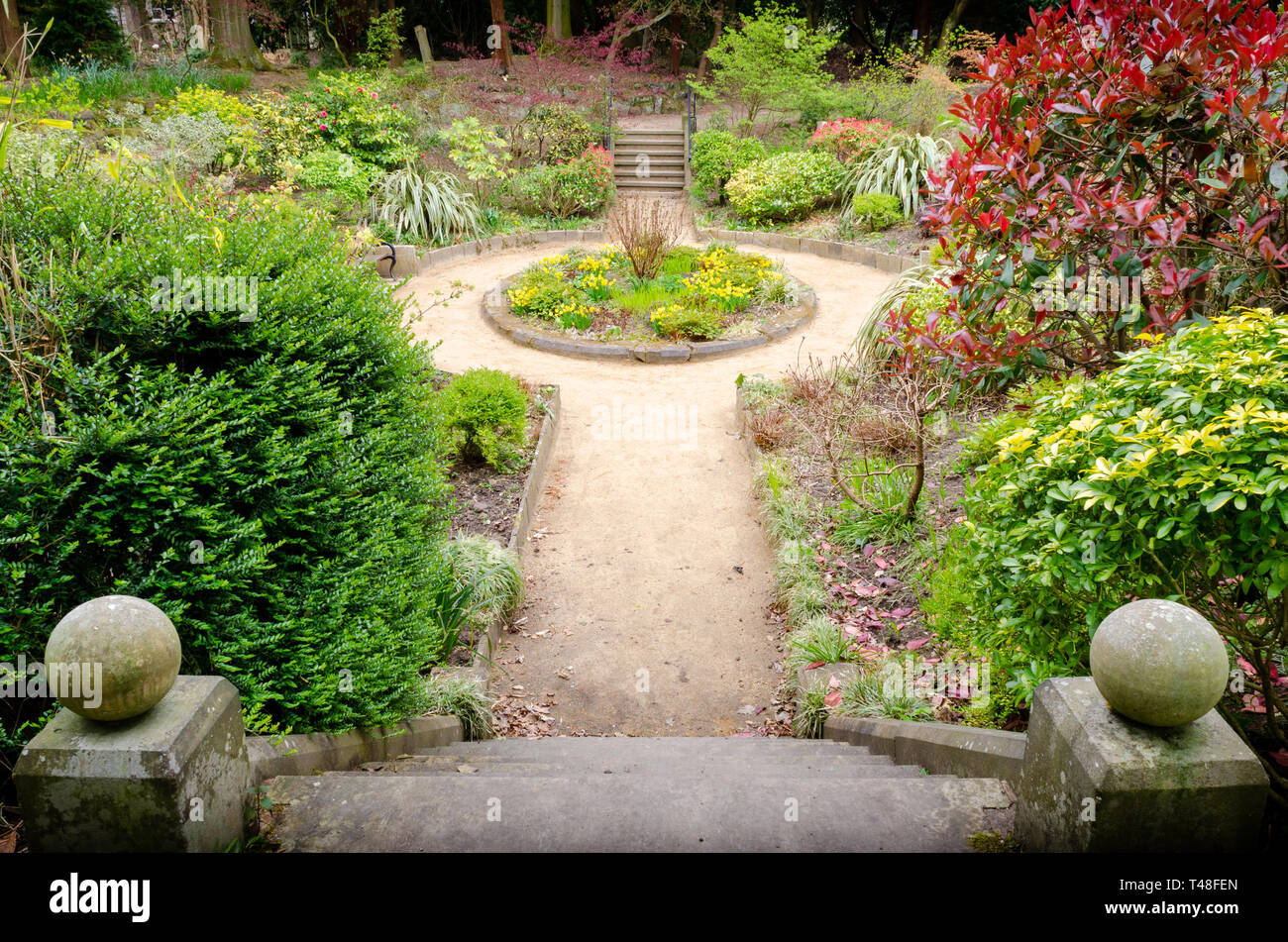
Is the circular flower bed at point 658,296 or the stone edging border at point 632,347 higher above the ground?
→ the circular flower bed at point 658,296

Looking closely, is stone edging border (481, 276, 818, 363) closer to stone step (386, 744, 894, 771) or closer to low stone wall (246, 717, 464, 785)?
low stone wall (246, 717, 464, 785)

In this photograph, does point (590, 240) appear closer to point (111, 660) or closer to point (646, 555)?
point (646, 555)

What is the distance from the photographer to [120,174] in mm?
3885

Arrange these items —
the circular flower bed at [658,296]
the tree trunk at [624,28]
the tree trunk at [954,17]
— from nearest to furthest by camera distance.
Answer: the circular flower bed at [658,296], the tree trunk at [954,17], the tree trunk at [624,28]

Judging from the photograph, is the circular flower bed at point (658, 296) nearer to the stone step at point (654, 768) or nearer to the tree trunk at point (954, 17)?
the stone step at point (654, 768)

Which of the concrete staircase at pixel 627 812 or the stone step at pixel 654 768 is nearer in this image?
the concrete staircase at pixel 627 812

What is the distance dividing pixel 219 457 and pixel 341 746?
1.18 metres

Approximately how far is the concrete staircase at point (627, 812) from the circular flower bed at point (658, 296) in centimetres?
725

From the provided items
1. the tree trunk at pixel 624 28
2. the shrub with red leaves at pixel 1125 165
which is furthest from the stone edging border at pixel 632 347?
the tree trunk at pixel 624 28

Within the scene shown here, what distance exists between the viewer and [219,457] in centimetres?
281

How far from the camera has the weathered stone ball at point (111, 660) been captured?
77.1 inches

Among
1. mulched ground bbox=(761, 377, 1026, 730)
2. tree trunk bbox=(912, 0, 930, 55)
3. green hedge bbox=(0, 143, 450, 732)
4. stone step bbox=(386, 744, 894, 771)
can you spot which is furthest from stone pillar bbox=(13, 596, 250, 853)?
tree trunk bbox=(912, 0, 930, 55)
